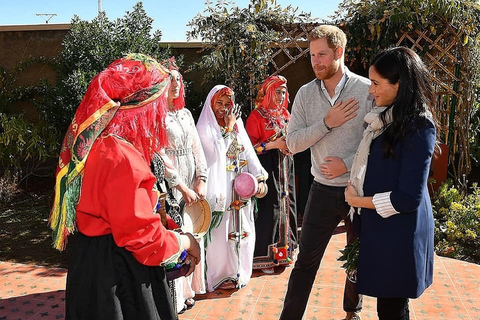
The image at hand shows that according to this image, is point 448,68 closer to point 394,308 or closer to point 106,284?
point 394,308

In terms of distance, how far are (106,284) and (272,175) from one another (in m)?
2.70

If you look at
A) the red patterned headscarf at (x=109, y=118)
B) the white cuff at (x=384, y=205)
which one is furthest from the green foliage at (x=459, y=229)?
the red patterned headscarf at (x=109, y=118)

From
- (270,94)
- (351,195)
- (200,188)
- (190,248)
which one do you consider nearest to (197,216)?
(200,188)

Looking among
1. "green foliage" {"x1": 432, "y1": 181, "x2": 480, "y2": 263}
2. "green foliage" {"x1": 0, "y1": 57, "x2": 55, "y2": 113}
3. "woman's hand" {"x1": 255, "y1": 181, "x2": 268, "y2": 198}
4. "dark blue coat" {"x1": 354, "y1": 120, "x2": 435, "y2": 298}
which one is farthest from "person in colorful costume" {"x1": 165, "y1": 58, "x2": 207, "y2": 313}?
"green foliage" {"x1": 0, "y1": 57, "x2": 55, "y2": 113}

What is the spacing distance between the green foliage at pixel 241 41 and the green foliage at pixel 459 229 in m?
2.61

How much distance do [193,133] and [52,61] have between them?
15.7 feet

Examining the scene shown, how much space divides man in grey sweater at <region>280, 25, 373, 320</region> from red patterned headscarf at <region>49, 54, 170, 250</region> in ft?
3.70

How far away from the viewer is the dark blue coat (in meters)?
2.04

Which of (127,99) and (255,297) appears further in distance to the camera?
(255,297)

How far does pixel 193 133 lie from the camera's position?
11.4 feet

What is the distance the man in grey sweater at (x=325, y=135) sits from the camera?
268 centimetres

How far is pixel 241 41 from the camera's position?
5391 mm

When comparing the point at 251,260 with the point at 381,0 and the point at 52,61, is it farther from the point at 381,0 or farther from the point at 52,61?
the point at 52,61

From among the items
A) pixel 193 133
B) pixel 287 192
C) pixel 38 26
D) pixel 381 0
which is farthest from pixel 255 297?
pixel 38 26
